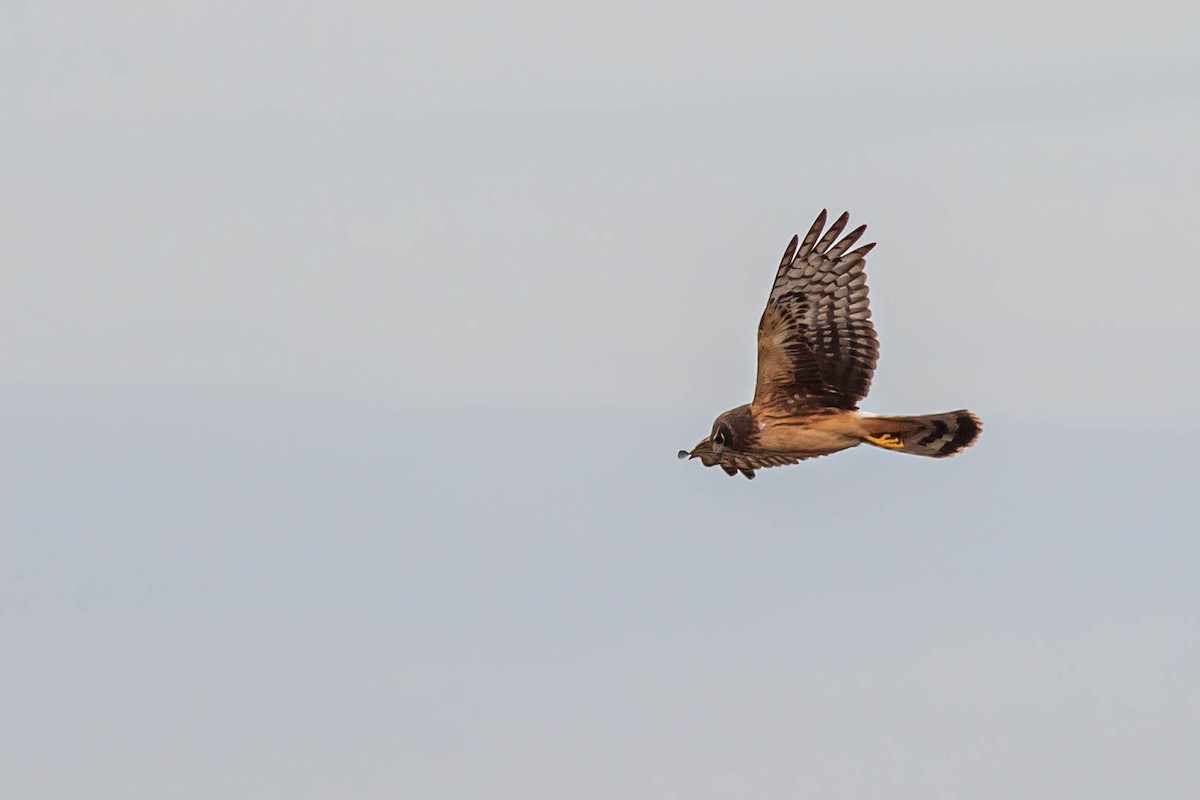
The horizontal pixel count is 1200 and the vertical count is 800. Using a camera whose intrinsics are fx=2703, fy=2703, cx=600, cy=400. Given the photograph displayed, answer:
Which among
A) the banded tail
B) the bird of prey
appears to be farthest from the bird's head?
the banded tail

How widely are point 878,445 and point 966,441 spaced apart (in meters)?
0.77

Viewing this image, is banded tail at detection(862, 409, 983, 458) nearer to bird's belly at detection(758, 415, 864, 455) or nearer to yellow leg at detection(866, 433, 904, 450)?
yellow leg at detection(866, 433, 904, 450)

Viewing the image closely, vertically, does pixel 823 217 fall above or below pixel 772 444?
above

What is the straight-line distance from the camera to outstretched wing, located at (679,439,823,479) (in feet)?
80.2

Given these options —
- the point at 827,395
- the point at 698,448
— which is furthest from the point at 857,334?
the point at 698,448

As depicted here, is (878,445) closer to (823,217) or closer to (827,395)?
(827,395)

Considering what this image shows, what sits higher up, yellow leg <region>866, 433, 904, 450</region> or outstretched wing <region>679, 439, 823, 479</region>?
outstretched wing <region>679, 439, 823, 479</region>

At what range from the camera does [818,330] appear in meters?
23.6

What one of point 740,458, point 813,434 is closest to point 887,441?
point 813,434

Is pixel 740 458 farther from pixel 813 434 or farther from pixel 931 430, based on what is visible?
pixel 931 430

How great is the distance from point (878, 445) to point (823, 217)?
6.78 ft

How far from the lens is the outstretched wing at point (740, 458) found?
24438 mm

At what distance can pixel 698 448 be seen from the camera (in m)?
25.0

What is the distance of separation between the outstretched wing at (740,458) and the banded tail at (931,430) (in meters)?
0.75
